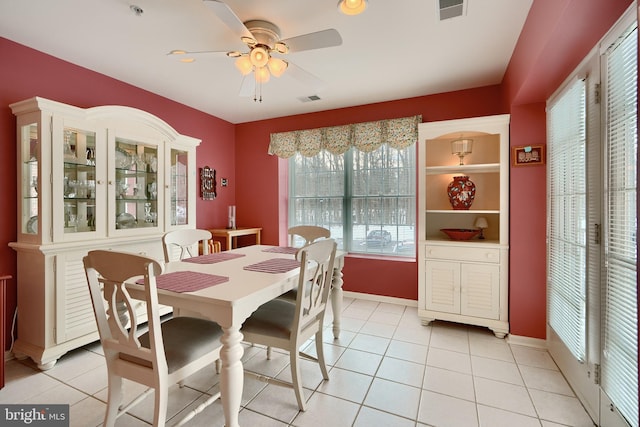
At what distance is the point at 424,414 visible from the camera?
1.66m

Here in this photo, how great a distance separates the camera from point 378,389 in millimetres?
1889

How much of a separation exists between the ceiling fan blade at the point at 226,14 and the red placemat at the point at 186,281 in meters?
1.35

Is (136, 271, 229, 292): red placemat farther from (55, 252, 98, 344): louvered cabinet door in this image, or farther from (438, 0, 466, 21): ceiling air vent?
(438, 0, 466, 21): ceiling air vent

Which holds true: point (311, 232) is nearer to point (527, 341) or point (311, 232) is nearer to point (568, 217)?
point (568, 217)

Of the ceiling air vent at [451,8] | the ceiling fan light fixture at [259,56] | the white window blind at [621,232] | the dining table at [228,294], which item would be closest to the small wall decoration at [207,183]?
the dining table at [228,294]

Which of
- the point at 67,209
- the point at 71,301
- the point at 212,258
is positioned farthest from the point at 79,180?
the point at 212,258

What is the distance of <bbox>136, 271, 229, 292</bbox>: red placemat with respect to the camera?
1465 mm

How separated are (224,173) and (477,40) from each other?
3.34 metres

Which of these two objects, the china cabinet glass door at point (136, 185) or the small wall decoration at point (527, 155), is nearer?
the small wall decoration at point (527, 155)

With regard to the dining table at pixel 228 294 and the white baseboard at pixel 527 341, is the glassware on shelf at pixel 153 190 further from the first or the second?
the white baseboard at pixel 527 341

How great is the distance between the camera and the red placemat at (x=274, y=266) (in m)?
1.84

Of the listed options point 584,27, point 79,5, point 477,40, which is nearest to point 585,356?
point 584,27

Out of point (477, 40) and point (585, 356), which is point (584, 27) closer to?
point (477, 40)

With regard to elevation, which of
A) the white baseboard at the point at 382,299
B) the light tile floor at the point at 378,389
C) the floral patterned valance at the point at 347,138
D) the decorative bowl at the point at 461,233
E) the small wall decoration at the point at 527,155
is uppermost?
the floral patterned valance at the point at 347,138
